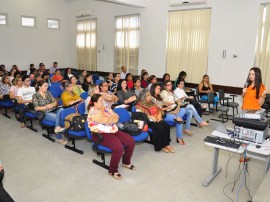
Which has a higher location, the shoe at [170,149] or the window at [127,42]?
the window at [127,42]

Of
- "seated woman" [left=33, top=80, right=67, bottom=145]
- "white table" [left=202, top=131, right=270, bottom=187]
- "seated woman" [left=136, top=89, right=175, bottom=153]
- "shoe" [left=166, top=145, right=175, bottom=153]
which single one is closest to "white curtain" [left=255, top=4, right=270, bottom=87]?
Answer: "seated woman" [left=136, top=89, right=175, bottom=153]

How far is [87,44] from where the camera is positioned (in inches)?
426

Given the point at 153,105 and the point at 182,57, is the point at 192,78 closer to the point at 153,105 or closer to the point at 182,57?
the point at 182,57

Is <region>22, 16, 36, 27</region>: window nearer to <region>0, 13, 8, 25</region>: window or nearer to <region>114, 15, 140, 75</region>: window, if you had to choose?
<region>0, 13, 8, 25</region>: window

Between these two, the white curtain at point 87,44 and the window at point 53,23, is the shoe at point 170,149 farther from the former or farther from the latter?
the window at point 53,23

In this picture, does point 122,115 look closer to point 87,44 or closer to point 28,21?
point 87,44

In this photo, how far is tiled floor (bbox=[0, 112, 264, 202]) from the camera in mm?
3096

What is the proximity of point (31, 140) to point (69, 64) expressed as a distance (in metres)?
7.68

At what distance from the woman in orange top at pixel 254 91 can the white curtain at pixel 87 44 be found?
25.3ft

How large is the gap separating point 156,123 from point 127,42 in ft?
18.2

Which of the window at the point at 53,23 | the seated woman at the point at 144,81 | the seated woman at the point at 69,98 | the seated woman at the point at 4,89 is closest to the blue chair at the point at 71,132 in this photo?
the seated woman at the point at 69,98

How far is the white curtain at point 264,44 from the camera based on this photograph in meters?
6.09

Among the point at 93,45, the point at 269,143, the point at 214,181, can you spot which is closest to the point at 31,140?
the point at 214,181

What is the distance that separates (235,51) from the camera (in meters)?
6.66
